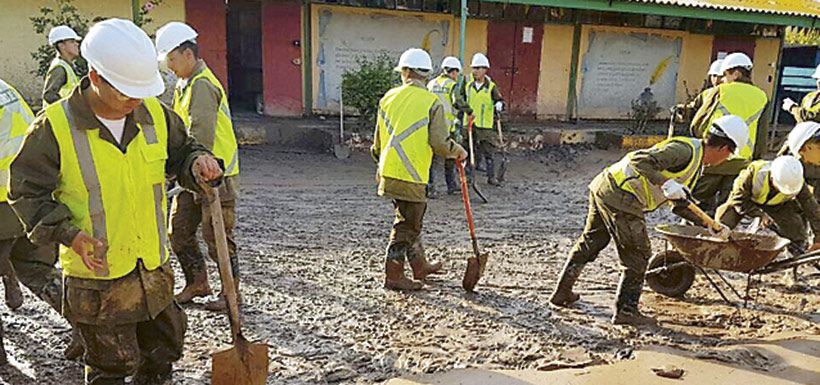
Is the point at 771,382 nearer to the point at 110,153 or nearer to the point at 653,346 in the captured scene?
the point at 653,346

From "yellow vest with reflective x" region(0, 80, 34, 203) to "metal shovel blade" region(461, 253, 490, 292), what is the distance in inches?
120

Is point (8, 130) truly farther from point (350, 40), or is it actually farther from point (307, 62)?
point (350, 40)

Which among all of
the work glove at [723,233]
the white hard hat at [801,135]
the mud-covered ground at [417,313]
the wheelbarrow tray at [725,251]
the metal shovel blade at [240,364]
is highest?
the white hard hat at [801,135]

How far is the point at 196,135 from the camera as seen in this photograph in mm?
3918

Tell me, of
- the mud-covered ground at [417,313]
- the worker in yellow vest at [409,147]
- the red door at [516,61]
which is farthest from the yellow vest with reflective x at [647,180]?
the red door at [516,61]

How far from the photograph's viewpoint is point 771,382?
11.9 feet

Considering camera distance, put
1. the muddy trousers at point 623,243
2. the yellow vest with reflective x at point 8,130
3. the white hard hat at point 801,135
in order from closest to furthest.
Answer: the yellow vest with reflective x at point 8,130
the muddy trousers at point 623,243
the white hard hat at point 801,135

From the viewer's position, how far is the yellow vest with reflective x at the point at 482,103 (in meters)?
8.66

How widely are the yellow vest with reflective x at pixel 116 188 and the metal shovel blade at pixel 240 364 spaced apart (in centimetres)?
50

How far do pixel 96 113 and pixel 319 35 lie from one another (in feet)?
31.1

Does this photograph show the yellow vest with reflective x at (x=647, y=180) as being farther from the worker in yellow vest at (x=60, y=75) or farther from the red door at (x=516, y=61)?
the red door at (x=516, y=61)

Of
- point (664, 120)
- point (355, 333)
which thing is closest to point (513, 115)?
point (664, 120)

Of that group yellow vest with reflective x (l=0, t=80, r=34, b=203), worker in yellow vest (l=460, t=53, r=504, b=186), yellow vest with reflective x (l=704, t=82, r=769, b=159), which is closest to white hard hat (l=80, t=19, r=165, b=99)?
yellow vest with reflective x (l=0, t=80, r=34, b=203)

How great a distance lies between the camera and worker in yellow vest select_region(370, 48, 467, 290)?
15.2 ft
